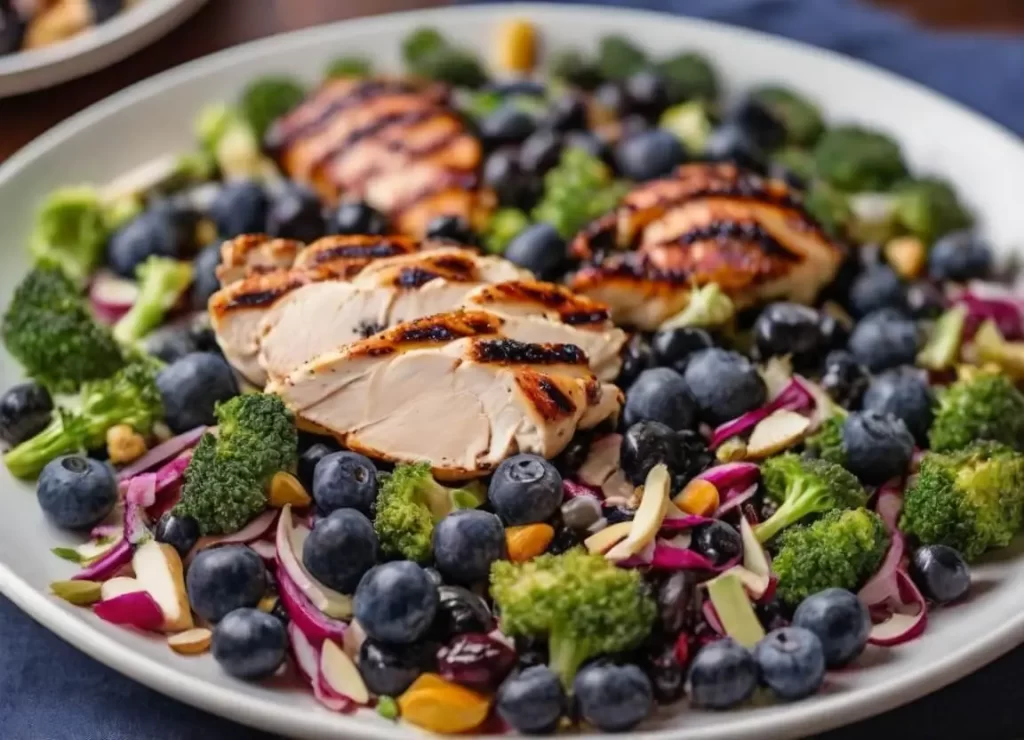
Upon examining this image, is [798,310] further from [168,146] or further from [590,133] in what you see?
[168,146]

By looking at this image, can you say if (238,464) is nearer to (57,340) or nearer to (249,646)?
(249,646)

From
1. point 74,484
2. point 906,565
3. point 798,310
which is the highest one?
point 74,484


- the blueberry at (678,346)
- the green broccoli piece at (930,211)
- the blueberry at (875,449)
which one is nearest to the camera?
the blueberry at (875,449)

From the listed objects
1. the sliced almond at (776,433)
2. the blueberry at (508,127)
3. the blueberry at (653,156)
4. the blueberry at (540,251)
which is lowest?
the sliced almond at (776,433)

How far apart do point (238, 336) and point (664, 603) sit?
4.20ft

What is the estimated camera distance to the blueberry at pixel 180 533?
285 centimetres

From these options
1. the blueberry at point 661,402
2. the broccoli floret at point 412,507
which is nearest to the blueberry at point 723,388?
the blueberry at point 661,402

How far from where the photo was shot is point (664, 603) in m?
2.66

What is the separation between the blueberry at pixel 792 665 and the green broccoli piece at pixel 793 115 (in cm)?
229

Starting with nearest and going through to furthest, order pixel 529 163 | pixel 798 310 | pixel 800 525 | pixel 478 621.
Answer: pixel 478 621, pixel 800 525, pixel 798 310, pixel 529 163

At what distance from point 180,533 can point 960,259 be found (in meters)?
2.43

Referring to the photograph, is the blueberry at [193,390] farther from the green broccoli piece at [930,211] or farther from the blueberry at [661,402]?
the green broccoli piece at [930,211]

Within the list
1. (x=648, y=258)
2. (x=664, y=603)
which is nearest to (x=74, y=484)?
(x=664, y=603)

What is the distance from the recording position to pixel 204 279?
363 cm
